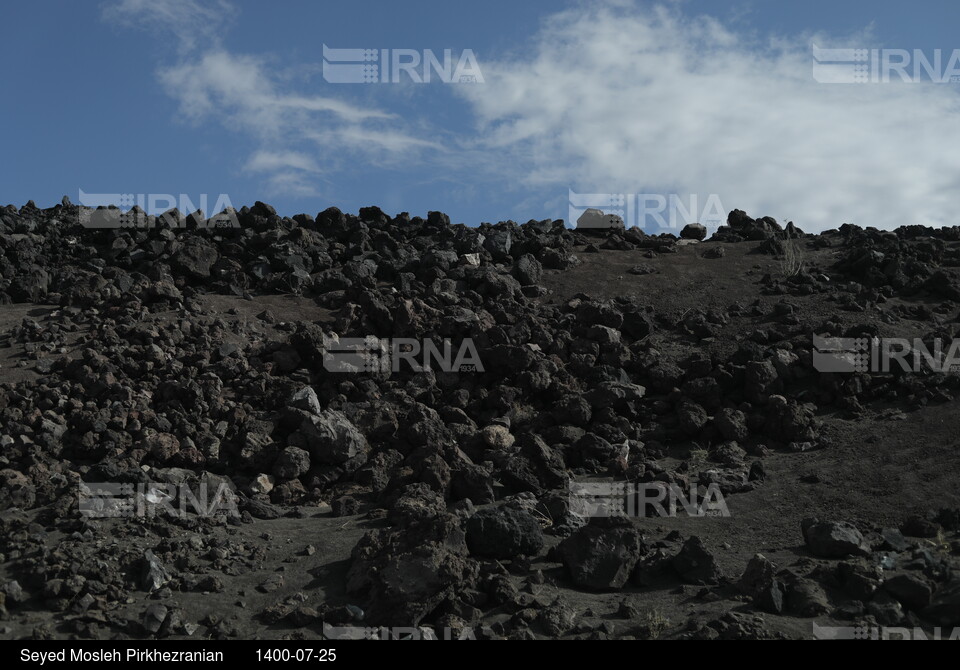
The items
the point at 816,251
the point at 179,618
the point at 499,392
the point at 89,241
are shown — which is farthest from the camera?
the point at 816,251

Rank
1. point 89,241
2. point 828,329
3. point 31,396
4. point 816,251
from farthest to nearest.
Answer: point 816,251, point 89,241, point 828,329, point 31,396

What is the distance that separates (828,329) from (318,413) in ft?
21.4

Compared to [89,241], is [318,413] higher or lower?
lower

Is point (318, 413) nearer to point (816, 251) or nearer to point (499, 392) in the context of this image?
point (499, 392)

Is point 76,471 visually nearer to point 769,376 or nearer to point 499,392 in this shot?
point 499,392

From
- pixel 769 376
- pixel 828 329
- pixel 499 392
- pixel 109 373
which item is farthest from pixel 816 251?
pixel 109 373

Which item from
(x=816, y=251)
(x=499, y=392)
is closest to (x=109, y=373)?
(x=499, y=392)

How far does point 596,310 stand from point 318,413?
445cm

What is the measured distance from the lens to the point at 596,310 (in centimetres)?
1362

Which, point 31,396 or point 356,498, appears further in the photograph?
point 31,396

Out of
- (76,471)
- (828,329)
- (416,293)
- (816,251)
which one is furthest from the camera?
(816,251)
